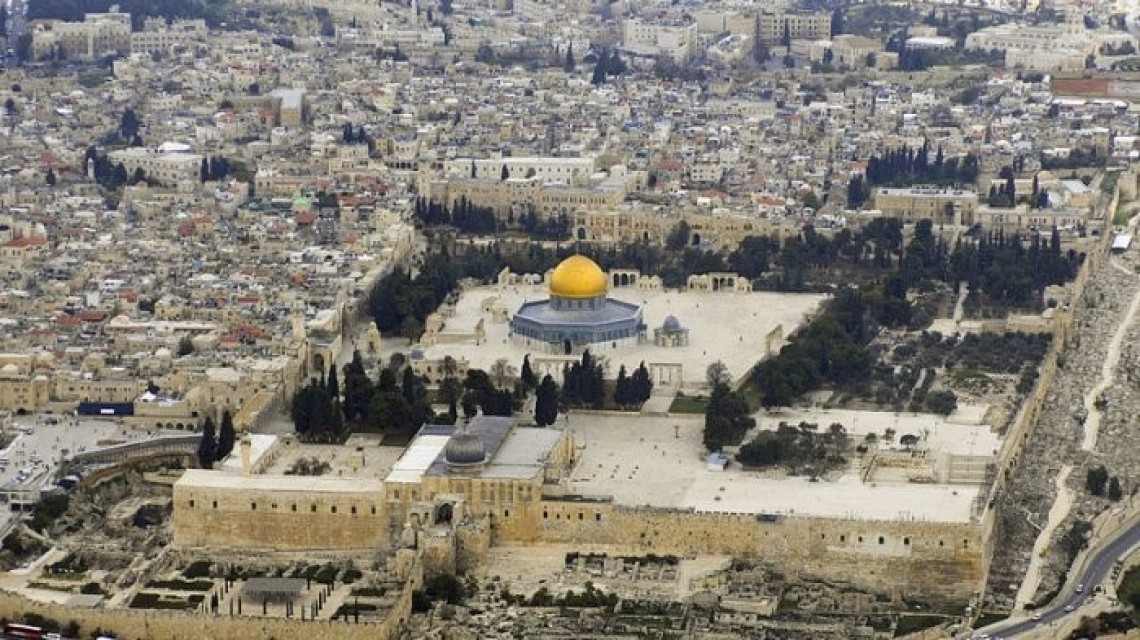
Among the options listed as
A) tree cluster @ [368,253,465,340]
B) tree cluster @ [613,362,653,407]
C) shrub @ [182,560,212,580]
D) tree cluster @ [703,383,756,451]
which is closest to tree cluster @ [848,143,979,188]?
tree cluster @ [368,253,465,340]

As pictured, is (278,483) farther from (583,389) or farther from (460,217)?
→ (460,217)

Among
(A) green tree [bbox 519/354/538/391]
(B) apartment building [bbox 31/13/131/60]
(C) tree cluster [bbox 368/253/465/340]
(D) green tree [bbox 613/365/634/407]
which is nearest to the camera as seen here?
(D) green tree [bbox 613/365/634/407]

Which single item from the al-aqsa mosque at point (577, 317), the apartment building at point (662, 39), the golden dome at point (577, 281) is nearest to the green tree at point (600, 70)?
the apartment building at point (662, 39)

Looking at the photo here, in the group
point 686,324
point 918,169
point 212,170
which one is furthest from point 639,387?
point 212,170

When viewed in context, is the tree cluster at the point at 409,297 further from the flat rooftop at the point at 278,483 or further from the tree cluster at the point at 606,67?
the tree cluster at the point at 606,67

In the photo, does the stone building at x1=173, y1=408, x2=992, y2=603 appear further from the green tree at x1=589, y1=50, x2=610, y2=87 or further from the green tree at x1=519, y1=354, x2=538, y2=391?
the green tree at x1=589, y1=50, x2=610, y2=87

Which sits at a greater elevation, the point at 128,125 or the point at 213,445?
the point at 213,445

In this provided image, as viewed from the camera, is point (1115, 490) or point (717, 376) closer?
point (1115, 490)
